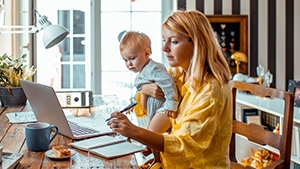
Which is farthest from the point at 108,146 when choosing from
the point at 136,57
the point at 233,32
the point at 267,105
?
the point at 233,32

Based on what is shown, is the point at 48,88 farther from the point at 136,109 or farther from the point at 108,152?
the point at 136,109

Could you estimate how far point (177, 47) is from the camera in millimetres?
1299

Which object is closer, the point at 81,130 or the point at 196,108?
the point at 196,108

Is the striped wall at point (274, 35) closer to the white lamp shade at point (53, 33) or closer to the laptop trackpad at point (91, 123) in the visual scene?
the white lamp shade at point (53, 33)

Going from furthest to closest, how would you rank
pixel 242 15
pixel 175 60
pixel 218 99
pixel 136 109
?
pixel 242 15 < pixel 136 109 < pixel 175 60 < pixel 218 99

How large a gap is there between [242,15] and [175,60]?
2.32 meters

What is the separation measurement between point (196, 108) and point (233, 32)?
2.40 m

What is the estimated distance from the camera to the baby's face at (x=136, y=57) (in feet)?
5.98

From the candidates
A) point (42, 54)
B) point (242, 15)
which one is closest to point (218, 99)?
point (242, 15)

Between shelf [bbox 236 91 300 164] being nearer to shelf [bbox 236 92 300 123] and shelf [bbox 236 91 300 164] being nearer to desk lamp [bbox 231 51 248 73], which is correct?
shelf [bbox 236 92 300 123]

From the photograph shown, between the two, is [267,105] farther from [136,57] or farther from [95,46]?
[95,46]

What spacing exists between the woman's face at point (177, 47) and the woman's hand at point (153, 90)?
453 mm

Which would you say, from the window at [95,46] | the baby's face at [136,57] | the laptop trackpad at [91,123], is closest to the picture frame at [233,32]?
the window at [95,46]

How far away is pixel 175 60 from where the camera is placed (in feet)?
4.36
